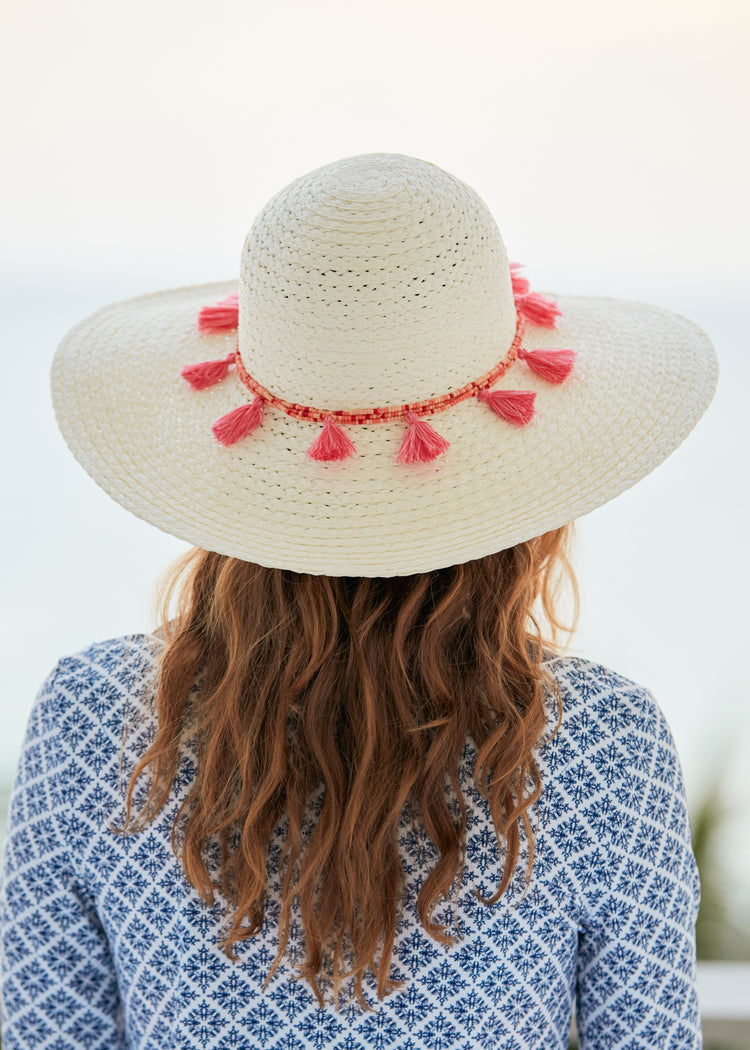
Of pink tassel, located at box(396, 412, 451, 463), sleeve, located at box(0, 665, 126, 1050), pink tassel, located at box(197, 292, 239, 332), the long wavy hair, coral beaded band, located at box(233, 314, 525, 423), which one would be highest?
pink tassel, located at box(197, 292, 239, 332)

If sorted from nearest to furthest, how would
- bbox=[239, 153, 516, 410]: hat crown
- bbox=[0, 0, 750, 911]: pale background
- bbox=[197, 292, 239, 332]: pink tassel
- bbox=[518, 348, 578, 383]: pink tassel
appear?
1. bbox=[239, 153, 516, 410]: hat crown
2. bbox=[518, 348, 578, 383]: pink tassel
3. bbox=[197, 292, 239, 332]: pink tassel
4. bbox=[0, 0, 750, 911]: pale background

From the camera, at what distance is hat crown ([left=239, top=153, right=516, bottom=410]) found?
704 mm

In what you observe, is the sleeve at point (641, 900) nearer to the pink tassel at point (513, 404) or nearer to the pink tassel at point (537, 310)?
the pink tassel at point (513, 404)

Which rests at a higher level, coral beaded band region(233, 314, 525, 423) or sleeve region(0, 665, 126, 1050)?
coral beaded band region(233, 314, 525, 423)

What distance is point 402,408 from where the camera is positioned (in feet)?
2.46

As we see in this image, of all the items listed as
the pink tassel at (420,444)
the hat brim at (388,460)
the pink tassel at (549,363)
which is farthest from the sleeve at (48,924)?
the pink tassel at (549,363)

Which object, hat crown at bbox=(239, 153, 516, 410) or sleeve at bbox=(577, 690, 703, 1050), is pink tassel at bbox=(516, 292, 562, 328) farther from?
sleeve at bbox=(577, 690, 703, 1050)

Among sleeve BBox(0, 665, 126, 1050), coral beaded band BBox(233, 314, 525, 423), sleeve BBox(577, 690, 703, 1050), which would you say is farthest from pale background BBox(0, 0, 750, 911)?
sleeve BBox(0, 665, 126, 1050)

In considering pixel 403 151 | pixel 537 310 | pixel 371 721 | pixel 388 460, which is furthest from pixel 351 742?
pixel 403 151

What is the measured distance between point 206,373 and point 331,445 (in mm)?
203

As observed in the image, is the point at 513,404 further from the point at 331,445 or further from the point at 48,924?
the point at 48,924

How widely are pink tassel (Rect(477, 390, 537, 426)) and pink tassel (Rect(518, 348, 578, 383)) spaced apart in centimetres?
6

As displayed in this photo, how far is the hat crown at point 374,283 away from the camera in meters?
0.70

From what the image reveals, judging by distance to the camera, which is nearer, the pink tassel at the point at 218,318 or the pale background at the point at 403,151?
the pink tassel at the point at 218,318
